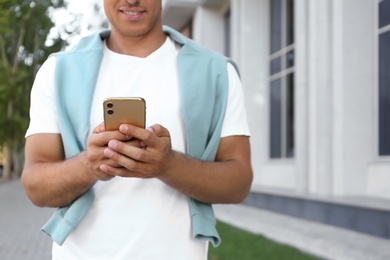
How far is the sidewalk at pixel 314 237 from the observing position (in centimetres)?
728

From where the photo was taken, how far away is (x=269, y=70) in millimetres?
16828

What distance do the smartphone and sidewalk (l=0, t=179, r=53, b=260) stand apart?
6.73 metres

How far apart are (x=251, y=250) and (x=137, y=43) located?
20.2ft

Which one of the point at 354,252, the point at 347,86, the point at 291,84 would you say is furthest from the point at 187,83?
the point at 291,84

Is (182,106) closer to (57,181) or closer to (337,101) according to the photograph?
(57,181)

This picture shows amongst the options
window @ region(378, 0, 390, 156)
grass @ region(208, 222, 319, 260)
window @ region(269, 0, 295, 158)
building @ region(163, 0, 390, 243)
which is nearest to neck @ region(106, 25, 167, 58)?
grass @ region(208, 222, 319, 260)

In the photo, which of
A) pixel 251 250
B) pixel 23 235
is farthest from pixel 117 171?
pixel 23 235

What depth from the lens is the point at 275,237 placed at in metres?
8.89

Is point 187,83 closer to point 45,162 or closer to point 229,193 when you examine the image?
point 229,193

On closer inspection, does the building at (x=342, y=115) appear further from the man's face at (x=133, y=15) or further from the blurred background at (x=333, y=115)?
the man's face at (x=133, y=15)

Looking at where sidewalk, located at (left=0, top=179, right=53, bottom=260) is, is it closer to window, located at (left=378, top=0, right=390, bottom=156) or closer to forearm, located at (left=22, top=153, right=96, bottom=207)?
window, located at (left=378, top=0, right=390, bottom=156)

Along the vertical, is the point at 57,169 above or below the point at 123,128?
below

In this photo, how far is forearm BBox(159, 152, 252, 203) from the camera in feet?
5.02

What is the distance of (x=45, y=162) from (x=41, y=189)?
0.08 m
